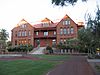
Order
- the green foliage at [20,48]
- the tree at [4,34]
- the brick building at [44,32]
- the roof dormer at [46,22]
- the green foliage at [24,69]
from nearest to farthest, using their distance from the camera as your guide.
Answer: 1. the green foliage at [24,69]
2. the green foliage at [20,48]
3. the brick building at [44,32]
4. the roof dormer at [46,22]
5. the tree at [4,34]

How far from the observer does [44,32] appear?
7550cm

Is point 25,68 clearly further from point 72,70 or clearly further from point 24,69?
point 72,70

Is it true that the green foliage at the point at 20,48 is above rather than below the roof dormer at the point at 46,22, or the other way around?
below

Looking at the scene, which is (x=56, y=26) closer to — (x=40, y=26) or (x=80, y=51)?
(x=40, y=26)

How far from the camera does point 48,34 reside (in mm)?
74688

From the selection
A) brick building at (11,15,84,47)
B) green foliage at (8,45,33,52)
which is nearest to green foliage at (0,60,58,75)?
green foliage at (8,45,33,52)

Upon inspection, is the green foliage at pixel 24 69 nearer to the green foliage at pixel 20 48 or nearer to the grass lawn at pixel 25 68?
the grass lawn at pixel 25 68

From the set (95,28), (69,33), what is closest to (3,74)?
(95,28)

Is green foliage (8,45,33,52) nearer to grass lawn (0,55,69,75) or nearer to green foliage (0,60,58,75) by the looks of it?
grass lawn (0,55,69,75)

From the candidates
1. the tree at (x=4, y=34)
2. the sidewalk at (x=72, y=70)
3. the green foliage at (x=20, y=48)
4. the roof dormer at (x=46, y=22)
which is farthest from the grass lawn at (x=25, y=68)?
the tree at (x=4, y=34)

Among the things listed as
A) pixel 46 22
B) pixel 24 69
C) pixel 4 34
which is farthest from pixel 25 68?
pixel 4 34

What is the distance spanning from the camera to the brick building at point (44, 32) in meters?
71.1

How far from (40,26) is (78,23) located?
13.1 m

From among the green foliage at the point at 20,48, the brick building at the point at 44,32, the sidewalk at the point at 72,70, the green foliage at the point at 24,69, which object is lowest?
the sidewalk at the point at 72,70
